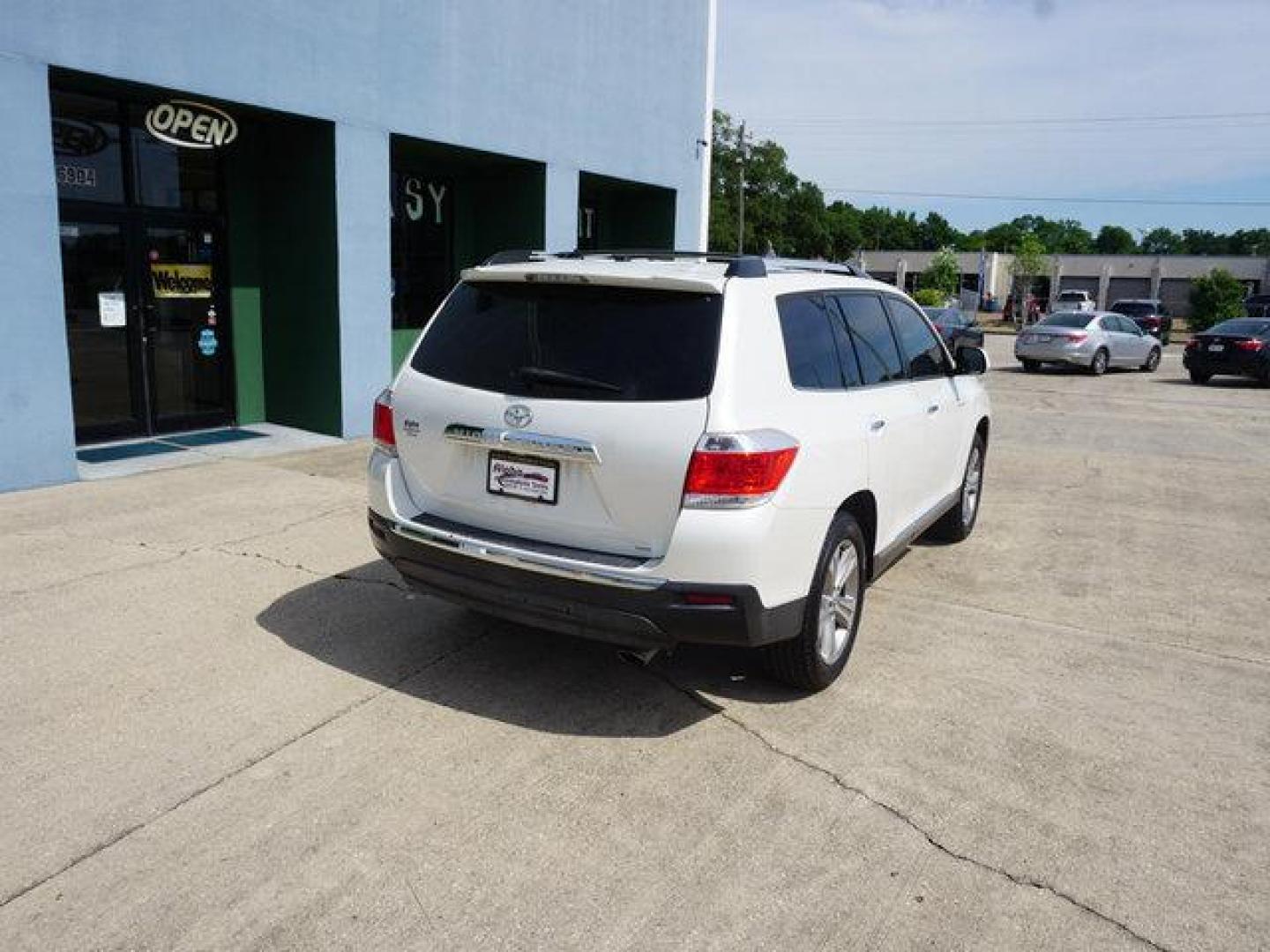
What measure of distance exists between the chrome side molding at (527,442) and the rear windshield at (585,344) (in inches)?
6.8

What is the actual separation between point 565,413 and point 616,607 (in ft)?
2.51

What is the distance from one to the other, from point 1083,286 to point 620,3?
79.4 meters

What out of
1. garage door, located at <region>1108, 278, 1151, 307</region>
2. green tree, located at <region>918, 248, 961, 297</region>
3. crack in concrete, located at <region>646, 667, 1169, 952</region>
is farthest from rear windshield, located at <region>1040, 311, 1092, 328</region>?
garage door, located at <region>1108, 278, 1151, 307</region>

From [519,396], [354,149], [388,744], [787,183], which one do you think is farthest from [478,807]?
[787,183]

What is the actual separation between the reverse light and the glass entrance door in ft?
24.8

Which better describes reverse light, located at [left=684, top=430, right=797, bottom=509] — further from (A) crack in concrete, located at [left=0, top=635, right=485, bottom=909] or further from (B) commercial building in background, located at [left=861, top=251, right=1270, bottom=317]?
(B) commercial building in background, located at [left=861, top=251, right=1270, bottom=317]

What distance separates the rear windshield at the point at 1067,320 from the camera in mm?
22495

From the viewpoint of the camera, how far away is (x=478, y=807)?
3.36 m

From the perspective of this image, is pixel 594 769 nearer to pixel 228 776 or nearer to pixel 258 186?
pixel 228 776

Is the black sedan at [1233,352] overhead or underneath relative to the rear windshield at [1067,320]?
underneath

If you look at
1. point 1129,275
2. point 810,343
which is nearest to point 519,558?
point 810,343

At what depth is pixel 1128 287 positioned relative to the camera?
80.1 meters

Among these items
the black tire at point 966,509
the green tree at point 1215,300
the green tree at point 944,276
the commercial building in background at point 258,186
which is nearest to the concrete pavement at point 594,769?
the black tire at point 966,509

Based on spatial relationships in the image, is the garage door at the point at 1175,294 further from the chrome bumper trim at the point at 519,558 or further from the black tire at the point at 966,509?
the chrome bumper trim at the point at 519,558
